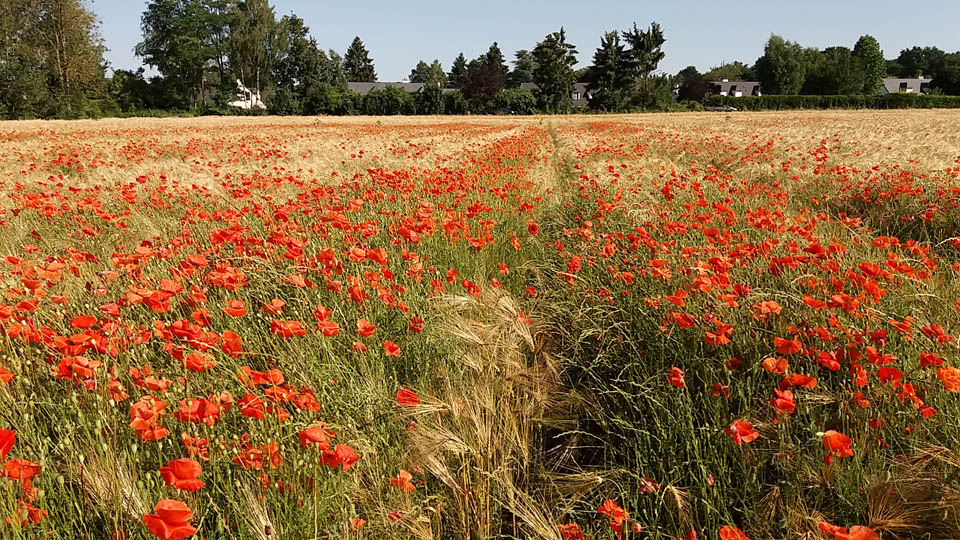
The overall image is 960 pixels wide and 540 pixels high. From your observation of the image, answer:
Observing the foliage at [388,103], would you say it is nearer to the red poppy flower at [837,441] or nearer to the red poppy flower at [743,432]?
the red poppy flower at [743,432]

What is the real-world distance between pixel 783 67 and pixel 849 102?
853 inches

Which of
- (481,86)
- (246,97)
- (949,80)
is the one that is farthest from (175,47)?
(949,80)

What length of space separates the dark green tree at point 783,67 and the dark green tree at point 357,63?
7398cm

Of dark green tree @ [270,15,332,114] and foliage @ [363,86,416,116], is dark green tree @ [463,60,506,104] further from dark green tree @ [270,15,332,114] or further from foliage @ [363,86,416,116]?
dark green tree @ [270,15,332,114]

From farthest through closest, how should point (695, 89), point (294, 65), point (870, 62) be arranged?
point (695, 89)
point (870, 62)
point (294, 65)

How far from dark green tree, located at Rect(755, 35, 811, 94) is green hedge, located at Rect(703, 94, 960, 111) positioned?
14735 mm

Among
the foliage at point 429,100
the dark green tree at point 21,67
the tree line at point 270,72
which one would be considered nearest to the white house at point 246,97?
the tree line at point 270,72

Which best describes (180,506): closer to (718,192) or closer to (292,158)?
(718,192)

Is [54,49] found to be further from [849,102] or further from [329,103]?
[849,102]

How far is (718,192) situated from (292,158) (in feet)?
26.7

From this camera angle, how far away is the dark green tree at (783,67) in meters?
72.4

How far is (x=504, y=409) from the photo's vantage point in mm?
2064

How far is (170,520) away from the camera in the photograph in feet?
2.97

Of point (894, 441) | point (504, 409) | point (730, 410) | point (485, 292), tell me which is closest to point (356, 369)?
point (504, 409)
